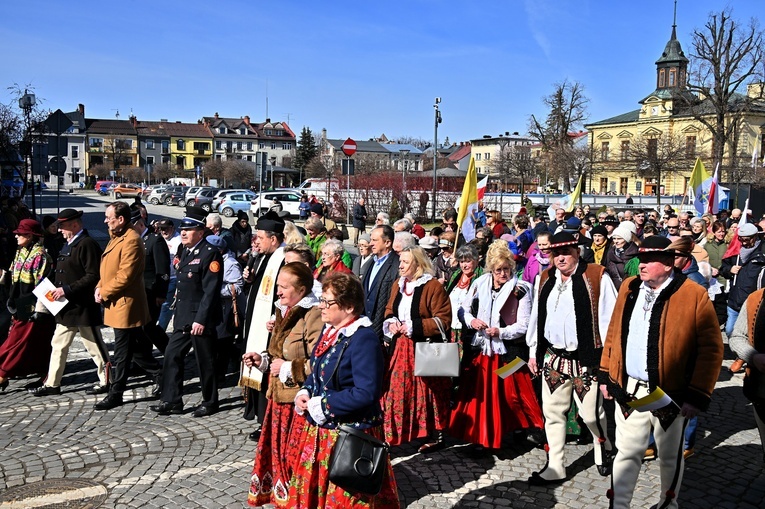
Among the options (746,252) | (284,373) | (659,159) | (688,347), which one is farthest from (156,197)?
(688,347)

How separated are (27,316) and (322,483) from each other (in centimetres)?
544

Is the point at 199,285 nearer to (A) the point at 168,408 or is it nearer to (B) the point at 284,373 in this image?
(A) the point at 168,408

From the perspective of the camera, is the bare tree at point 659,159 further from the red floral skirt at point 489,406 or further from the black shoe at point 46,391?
the black shoe at point 46,391

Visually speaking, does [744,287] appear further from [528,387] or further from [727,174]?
[727,174]

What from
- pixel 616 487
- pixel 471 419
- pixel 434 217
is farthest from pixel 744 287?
pixel 434 217

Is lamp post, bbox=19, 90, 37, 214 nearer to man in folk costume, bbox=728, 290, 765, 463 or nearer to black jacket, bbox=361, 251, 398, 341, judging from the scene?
black jacket, bbox=361, 251, 398, 341

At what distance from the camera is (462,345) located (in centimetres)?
632

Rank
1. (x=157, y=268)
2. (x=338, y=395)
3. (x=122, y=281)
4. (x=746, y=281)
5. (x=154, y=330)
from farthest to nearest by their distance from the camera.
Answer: (x=746, y=281), (x=157, y=268), (x=154, y=330), (x=122, y=281), (x=338, y=395)

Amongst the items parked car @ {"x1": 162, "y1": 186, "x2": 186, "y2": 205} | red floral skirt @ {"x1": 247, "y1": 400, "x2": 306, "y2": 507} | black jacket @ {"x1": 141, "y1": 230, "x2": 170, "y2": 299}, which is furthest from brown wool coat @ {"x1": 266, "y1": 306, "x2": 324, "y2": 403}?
parked car @ {"x1": 162, "y1": 186, "x2": 186, "y2": 205}

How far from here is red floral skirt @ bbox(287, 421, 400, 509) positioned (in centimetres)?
377

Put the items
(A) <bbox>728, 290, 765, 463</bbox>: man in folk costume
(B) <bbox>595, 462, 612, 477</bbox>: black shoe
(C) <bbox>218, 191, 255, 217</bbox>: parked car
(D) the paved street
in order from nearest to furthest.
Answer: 1. (A) <bbox>728, 290, 765, 463</bbox>: man in folk costume
2. (D) the paved street
3. (B) <bbox>595, 462, 612, 477</bbox>: black shoe
4. (C) <bbox>218, 191, 255, 217</bbox>: parked car

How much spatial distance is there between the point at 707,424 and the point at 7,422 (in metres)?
6.75

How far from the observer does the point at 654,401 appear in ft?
13.6

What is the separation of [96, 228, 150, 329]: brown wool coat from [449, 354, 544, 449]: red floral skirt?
349cm
